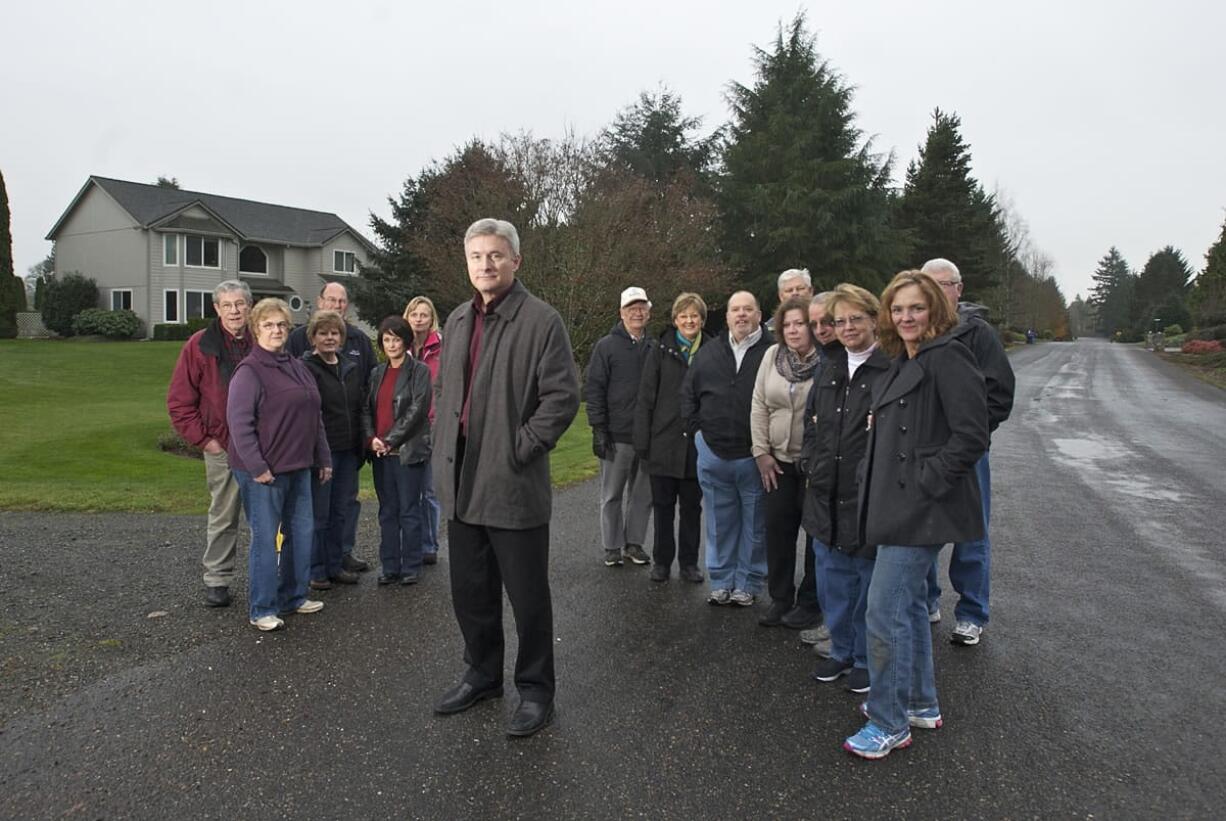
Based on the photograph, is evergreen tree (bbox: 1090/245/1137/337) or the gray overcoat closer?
the gray overcoat

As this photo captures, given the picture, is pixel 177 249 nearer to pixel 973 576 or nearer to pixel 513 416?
pixel 513 416

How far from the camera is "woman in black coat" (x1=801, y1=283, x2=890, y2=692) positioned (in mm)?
4004

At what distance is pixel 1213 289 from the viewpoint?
3722 cm

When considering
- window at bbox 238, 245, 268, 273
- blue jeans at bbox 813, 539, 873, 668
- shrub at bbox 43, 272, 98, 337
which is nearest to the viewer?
blue jeans at bbox 813, 539, 873, 668

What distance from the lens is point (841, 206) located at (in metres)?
30.5

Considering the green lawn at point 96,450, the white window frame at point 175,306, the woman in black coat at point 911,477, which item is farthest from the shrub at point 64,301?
the woman in black coat at point 911,477

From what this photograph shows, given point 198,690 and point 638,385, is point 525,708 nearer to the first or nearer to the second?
point 198,690

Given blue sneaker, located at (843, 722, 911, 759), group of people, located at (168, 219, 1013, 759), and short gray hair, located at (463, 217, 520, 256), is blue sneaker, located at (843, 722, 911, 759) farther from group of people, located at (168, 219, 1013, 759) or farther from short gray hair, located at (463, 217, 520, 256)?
short gray hair, located at (463, 217, 520, 256)

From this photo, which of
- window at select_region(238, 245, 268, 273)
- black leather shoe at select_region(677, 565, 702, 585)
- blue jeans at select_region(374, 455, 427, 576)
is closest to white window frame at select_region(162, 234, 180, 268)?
window at select_region(238, 245, 268, 273)

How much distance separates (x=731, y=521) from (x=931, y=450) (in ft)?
7.59

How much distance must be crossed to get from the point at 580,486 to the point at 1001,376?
232 inches

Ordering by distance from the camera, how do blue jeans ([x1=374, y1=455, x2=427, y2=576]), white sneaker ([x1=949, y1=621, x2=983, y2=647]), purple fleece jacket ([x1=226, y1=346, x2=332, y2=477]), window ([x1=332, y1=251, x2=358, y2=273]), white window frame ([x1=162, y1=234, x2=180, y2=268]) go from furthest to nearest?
window ([x1=332, y1=251, x2=358, y2=273]) < white window frame ([x1=162, y1=234, x2=180, y2=268]) < blue jeans ([x1=374, y1=455, x2=427, y2=576]) < purple fleece jacket ([x1=226, y1=346, x2=332, y2=477]) < white sneaker ([x1=949, y1=621, x2=983, y2=647])

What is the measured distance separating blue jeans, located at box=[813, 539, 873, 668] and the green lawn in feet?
18.0

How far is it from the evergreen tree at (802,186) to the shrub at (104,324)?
27.7 metres
